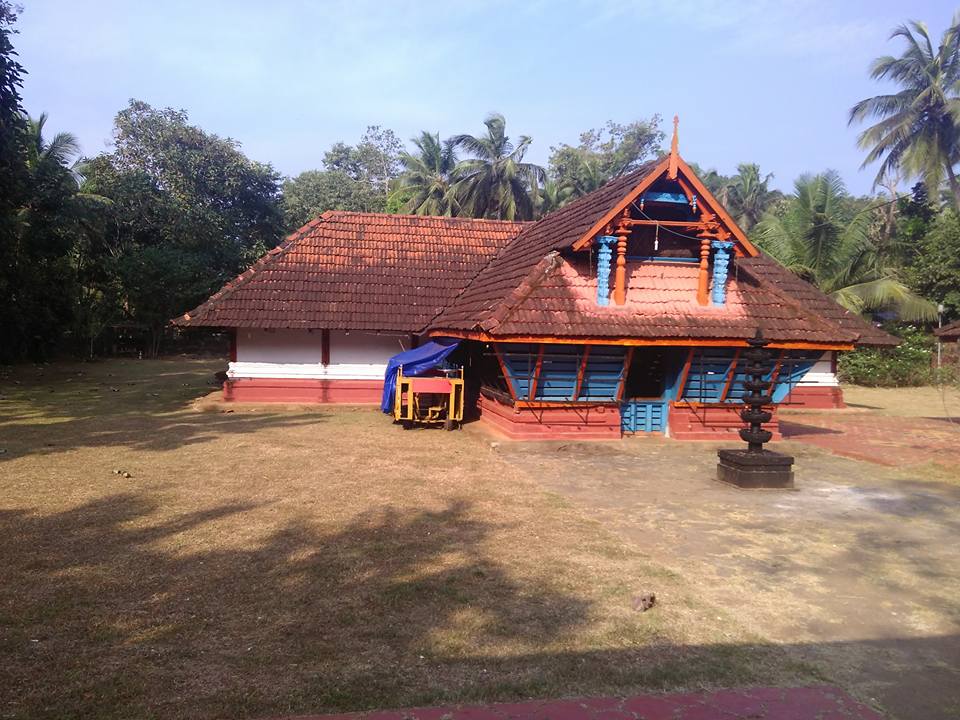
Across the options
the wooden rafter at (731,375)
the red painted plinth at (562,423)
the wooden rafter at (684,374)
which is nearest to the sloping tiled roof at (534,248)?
the red painted plinth at (562,423)

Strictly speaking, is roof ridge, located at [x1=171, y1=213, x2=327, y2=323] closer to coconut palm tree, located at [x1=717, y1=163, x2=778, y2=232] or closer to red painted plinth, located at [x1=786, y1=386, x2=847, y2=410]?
red painted plinth, located at [x1=786, y1=386, x2=847, y2=410]

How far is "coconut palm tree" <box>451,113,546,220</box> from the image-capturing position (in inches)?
1248

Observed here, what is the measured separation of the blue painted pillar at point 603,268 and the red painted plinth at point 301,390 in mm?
6295

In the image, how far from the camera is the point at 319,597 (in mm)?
4441

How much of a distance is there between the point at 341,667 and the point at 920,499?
7081 mm

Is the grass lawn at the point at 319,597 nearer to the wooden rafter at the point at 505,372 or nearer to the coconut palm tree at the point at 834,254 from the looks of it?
the wooden rafter at the point at 505,372

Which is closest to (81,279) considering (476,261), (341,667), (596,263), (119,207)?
(119,207)

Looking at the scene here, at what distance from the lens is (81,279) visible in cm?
2966

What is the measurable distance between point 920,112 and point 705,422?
2472cm

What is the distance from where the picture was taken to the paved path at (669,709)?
3.10m

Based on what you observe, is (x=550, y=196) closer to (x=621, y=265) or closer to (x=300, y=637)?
(x=621, y=265)

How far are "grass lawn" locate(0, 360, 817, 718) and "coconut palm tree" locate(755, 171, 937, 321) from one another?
2069 centimetres

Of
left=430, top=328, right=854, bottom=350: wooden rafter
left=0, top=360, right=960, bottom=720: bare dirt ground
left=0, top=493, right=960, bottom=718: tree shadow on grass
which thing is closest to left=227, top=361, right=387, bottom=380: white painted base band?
left=430, top=328, right=854, bottom=350: wooden rafter

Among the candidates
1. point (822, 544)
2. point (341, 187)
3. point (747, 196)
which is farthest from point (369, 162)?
Answer: point (822, 544)
